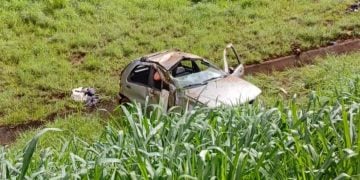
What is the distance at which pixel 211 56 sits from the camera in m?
11.8

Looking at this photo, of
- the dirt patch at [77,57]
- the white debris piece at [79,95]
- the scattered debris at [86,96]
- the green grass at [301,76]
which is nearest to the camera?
the green grass at [301,76]

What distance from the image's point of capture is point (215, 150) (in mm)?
2756

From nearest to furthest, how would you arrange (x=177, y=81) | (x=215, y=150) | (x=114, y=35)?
(x=215, y=150) → (x=177, y=81) → (x=114, y=35)

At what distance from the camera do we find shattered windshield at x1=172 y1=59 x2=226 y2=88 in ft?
27.4

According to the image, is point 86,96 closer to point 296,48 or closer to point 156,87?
point 156,87

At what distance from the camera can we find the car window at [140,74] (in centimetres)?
887

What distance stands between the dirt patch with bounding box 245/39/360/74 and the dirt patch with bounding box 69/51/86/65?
349cm

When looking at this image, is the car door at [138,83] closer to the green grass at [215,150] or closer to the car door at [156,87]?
the car door at [156,87]

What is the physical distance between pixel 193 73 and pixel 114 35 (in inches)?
181

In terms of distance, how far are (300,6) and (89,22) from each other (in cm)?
544

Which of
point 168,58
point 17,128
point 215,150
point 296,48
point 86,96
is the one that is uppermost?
point 215,150

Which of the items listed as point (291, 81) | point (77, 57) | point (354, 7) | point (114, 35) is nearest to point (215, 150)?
point (291, 81)

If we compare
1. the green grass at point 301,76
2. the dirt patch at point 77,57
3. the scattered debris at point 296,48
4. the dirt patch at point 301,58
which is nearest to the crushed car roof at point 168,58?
the green grass at point 301,76

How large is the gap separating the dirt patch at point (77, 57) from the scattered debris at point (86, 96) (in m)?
1.51
